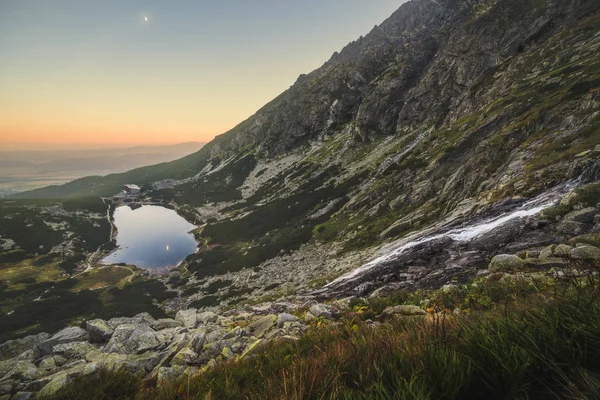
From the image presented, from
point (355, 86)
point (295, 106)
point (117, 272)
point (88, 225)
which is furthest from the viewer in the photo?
point (295, 106)

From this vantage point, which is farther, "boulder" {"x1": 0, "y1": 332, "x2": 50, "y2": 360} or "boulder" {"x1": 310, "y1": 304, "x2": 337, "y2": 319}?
"boulder" {"x1": 0, "y1": 332, "x2": 50, "y2": 360}

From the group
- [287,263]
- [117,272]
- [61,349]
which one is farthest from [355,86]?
[61,349]

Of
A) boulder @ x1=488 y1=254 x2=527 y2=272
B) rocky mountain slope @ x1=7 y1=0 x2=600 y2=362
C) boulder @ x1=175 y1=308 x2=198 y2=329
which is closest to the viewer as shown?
boulder @ x1=488 y1=254 x2=527 y2=272

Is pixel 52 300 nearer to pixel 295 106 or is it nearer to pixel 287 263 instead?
pixel 287 263

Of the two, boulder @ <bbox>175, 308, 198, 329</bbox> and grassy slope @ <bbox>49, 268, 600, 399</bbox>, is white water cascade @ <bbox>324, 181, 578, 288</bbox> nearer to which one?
boulder @ <bbox>175, 308, 198, 329</bbox>

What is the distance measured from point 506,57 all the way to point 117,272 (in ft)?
332

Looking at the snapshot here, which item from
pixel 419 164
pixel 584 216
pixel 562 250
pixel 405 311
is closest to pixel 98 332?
pixel 405 311

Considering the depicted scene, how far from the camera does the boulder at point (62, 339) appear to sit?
12448 mm

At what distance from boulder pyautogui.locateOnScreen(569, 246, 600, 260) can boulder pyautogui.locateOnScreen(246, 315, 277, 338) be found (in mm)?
10787

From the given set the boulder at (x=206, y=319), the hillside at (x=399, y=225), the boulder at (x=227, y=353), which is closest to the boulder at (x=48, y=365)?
the hillside at (x=399, y=225)

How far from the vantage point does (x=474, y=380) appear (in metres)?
2.79

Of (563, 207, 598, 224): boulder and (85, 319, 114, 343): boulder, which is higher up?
(85, 319, 114, 343): boulder

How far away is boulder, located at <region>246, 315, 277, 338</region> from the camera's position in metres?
10.7

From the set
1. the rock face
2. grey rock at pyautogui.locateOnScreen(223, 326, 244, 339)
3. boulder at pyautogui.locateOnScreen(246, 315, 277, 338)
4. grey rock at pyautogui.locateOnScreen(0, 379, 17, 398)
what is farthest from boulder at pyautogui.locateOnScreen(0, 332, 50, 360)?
boulder at pyautogui.locateOnScreen(246, 315, 277, 338)
